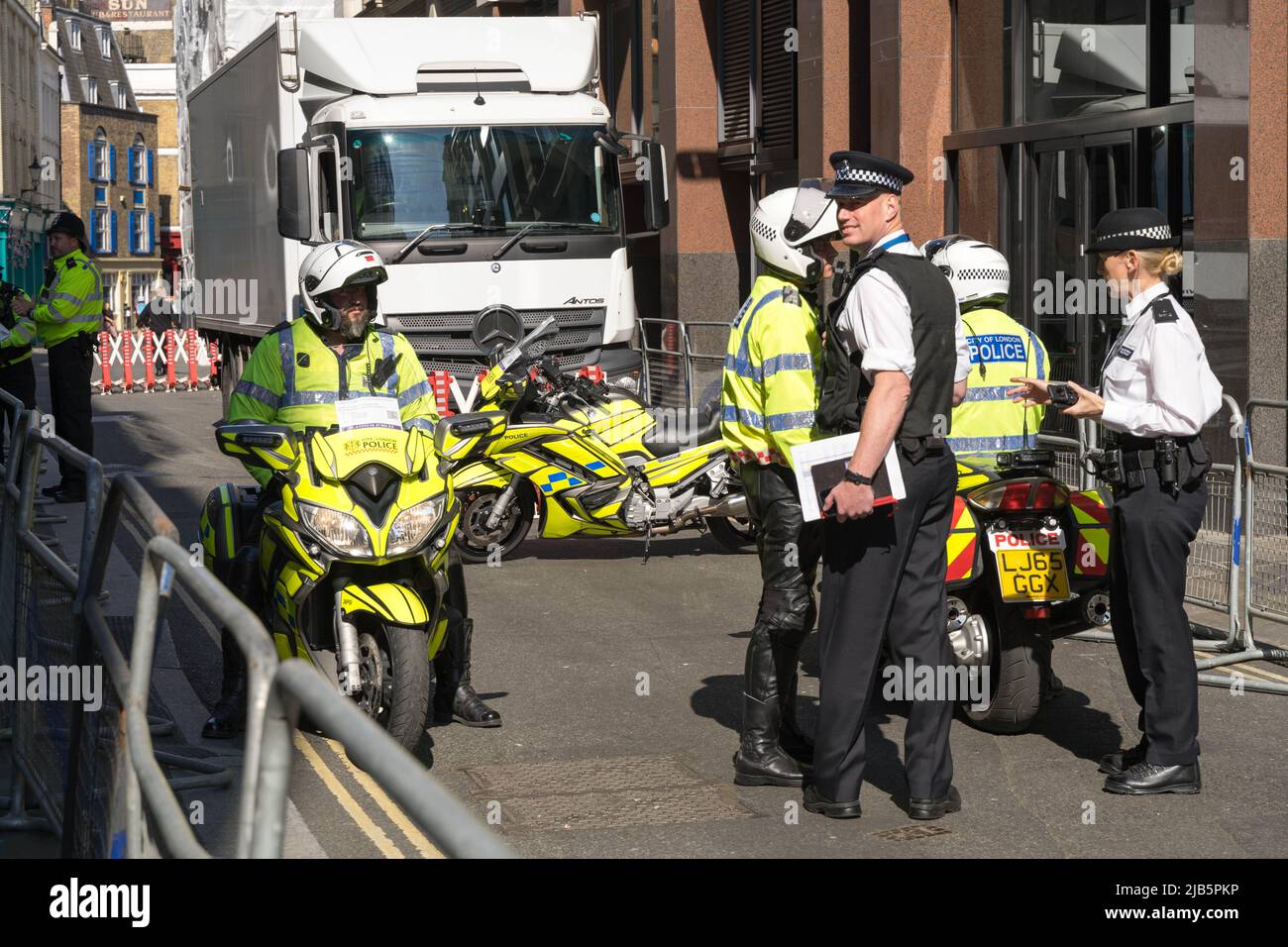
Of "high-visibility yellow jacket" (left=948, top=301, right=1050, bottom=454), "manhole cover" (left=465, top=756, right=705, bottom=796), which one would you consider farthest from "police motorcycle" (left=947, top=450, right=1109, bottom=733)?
"manhole cover" (left=465, top=756, right=705, bottom=796)

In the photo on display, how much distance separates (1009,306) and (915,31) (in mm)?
3217

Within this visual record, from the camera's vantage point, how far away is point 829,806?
5785 mm

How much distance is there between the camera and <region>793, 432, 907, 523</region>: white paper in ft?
18.0

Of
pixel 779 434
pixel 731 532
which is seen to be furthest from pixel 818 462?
pixel 731 532

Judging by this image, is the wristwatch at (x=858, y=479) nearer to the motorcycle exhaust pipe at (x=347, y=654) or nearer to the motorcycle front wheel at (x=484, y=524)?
the motorcycle exhaust pipe at (x=347, y=654)

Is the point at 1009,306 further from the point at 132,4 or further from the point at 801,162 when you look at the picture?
the point at 132,4

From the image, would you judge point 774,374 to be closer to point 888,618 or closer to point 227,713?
point 888,618

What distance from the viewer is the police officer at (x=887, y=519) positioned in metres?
5.53

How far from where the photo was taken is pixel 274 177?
1614 cm

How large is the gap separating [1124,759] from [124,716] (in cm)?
383

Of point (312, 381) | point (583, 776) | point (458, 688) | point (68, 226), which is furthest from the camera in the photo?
point (68, 226)

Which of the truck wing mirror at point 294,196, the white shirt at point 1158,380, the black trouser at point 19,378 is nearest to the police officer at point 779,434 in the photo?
the white shirt at point 1158,380

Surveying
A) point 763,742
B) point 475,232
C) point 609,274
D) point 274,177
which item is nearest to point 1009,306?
point 609,274

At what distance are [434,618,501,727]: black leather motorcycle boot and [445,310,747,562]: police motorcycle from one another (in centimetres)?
363
